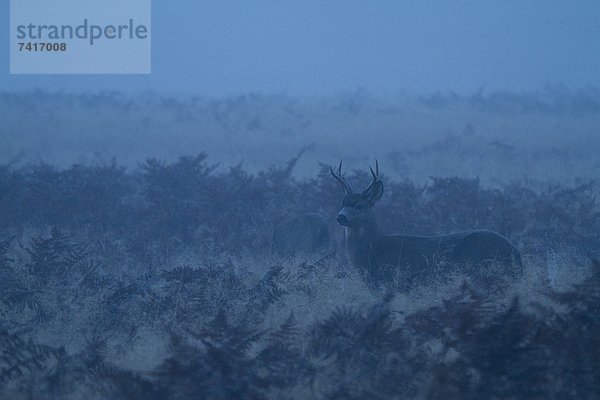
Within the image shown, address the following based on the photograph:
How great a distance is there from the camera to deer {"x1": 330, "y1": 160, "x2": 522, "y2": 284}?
24.3ft

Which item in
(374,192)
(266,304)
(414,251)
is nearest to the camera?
(266,304)

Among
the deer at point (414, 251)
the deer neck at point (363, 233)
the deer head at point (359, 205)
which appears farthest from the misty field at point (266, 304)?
the deer head at point (359, 205)

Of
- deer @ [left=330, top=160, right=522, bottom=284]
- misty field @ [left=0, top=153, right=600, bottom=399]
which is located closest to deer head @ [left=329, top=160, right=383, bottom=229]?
deer @ [left=330, top=160, right=522, bottom=284]

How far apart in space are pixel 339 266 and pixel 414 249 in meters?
0.96

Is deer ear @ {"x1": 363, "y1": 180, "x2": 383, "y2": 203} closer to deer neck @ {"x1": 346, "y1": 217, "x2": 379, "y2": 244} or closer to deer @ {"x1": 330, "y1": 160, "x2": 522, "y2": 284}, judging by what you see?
deer @ {"x1": 330, "y1": 160, "x2": 522, "y2": 284}

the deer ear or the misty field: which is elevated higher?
the deer ear

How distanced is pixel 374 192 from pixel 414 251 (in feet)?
3.09

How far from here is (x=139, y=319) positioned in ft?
20.6

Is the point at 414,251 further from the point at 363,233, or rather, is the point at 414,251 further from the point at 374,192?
the point at 374,192

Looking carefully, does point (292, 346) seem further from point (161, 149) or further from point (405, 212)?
point (161, 149)

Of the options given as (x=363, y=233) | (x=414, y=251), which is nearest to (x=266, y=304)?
(x=414, y=251)

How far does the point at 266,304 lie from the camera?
6.39m

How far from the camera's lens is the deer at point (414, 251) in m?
7.41

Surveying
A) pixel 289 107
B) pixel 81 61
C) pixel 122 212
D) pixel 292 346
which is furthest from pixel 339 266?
pixel 289 107
